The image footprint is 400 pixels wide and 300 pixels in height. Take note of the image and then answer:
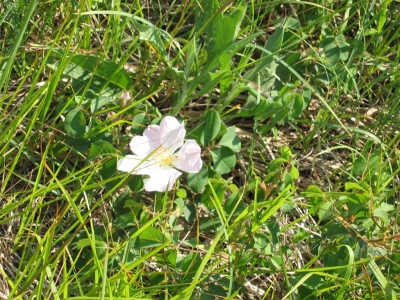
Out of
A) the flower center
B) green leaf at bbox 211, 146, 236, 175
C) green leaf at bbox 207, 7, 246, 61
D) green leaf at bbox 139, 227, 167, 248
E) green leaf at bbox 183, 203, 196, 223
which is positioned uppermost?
green leaf at bbox 207, 7, 246, 61

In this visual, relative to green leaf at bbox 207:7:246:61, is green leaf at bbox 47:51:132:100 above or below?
below

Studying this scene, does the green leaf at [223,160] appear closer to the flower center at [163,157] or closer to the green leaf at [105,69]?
the flower center at [163,157]

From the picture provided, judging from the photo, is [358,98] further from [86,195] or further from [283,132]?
[86,195]

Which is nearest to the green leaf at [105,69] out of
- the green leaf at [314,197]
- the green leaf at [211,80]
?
the green leaf at [211,80]

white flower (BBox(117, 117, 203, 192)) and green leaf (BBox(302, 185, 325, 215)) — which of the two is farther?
green leaf (BBox(302, 185, 325, 215))

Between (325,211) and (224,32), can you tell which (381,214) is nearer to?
(325,211)

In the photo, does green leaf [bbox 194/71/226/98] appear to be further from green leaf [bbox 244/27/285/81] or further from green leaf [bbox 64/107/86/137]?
green leaf [bbox 64/107/86/137]

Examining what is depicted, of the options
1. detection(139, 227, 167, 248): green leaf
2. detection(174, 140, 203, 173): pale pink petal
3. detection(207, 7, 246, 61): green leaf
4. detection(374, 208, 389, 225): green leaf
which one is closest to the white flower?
detection(174, 140, 203, 173): pale pink petal
